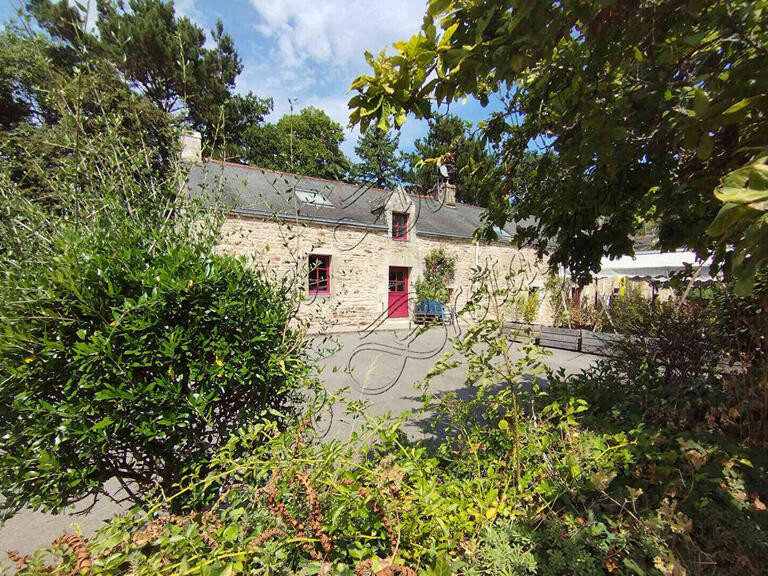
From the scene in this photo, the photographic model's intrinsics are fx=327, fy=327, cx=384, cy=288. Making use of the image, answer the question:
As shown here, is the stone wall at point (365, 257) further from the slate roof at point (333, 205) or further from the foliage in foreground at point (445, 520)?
the foliage in foreground at point (445, 520)

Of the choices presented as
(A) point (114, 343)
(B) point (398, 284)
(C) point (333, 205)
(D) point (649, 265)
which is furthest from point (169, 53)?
(D) point (649, 265)

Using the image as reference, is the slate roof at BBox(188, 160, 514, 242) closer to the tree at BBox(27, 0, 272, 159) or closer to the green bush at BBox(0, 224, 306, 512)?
the tree at BBox(27, 0, 272, 159)

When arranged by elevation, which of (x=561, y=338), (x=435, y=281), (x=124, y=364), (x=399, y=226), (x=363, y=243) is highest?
(x=399, y=226)

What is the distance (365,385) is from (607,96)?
277 centimetres

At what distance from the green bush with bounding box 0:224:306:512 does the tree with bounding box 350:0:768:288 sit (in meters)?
1.30

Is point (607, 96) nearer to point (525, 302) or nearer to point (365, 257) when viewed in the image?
point (525, 302)

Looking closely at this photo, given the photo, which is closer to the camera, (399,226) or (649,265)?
(649,265)

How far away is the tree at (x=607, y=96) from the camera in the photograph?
147cm

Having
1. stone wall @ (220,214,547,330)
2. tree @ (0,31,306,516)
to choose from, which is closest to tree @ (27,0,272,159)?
stone wall @ (220,214,547,330)

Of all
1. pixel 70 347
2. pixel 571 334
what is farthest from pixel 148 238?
pixel 571 334

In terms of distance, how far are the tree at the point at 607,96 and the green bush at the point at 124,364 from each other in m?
1.30

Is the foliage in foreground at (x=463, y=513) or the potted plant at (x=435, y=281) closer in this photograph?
the foliage in foreground at (x=463, y=513)

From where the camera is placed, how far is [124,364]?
5.01 ft

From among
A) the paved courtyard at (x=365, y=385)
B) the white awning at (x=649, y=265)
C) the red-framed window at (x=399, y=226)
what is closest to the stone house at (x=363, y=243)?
the red-framed window at (x=399, y=226)
